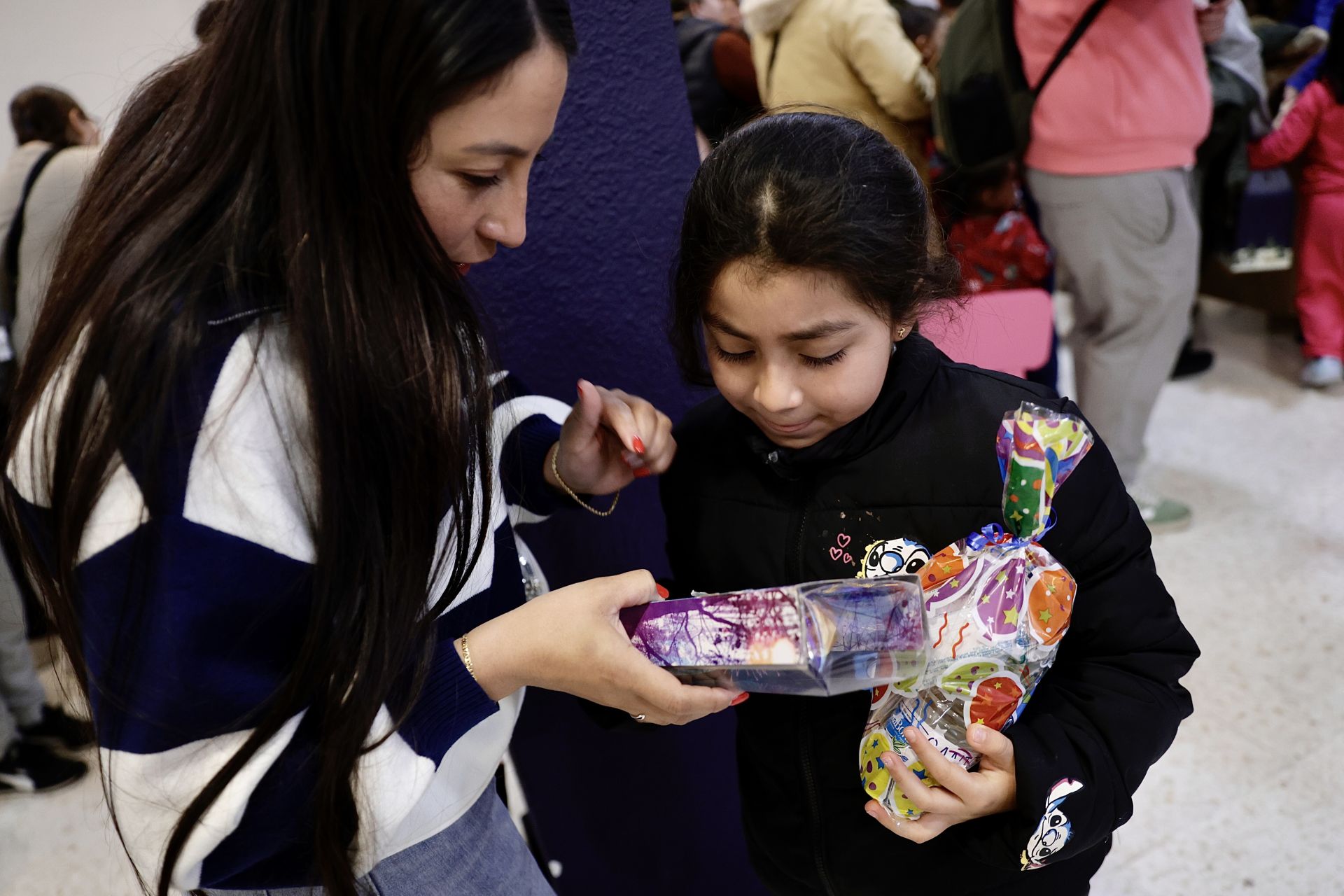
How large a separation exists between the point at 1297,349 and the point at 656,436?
12.3 feet

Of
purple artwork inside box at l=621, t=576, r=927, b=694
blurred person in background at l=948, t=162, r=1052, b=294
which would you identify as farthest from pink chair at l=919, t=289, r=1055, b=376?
purple artwork inside box at l=621, t=576, r=927, b=694

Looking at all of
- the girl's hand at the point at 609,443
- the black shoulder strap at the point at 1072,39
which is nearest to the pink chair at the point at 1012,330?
the black shoulder strap at the point at 1072,39

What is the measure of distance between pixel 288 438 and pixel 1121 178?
227 centimetres

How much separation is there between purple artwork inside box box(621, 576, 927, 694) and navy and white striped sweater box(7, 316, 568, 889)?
0.23m

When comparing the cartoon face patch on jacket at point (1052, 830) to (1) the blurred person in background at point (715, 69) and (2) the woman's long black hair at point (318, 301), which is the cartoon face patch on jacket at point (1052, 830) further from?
(1) the blurred person in background at point (715, 69)

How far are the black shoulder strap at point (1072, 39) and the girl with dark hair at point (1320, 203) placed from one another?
1.68 metres

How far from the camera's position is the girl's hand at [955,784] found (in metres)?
0.93

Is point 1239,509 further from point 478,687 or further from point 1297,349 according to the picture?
point 478,687

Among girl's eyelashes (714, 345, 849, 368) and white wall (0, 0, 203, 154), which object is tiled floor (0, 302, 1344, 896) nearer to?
girl's eyelashes (714, 345, 849, 368)

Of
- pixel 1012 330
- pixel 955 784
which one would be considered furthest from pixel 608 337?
pixel 1012 330

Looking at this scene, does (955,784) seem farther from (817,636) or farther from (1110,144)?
(1110,144)

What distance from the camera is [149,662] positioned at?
81 cm

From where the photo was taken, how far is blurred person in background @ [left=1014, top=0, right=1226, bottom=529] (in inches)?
95.0

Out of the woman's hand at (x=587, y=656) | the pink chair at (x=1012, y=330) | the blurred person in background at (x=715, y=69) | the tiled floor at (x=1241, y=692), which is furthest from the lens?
the blurred person in background at (x=715, y=69)
